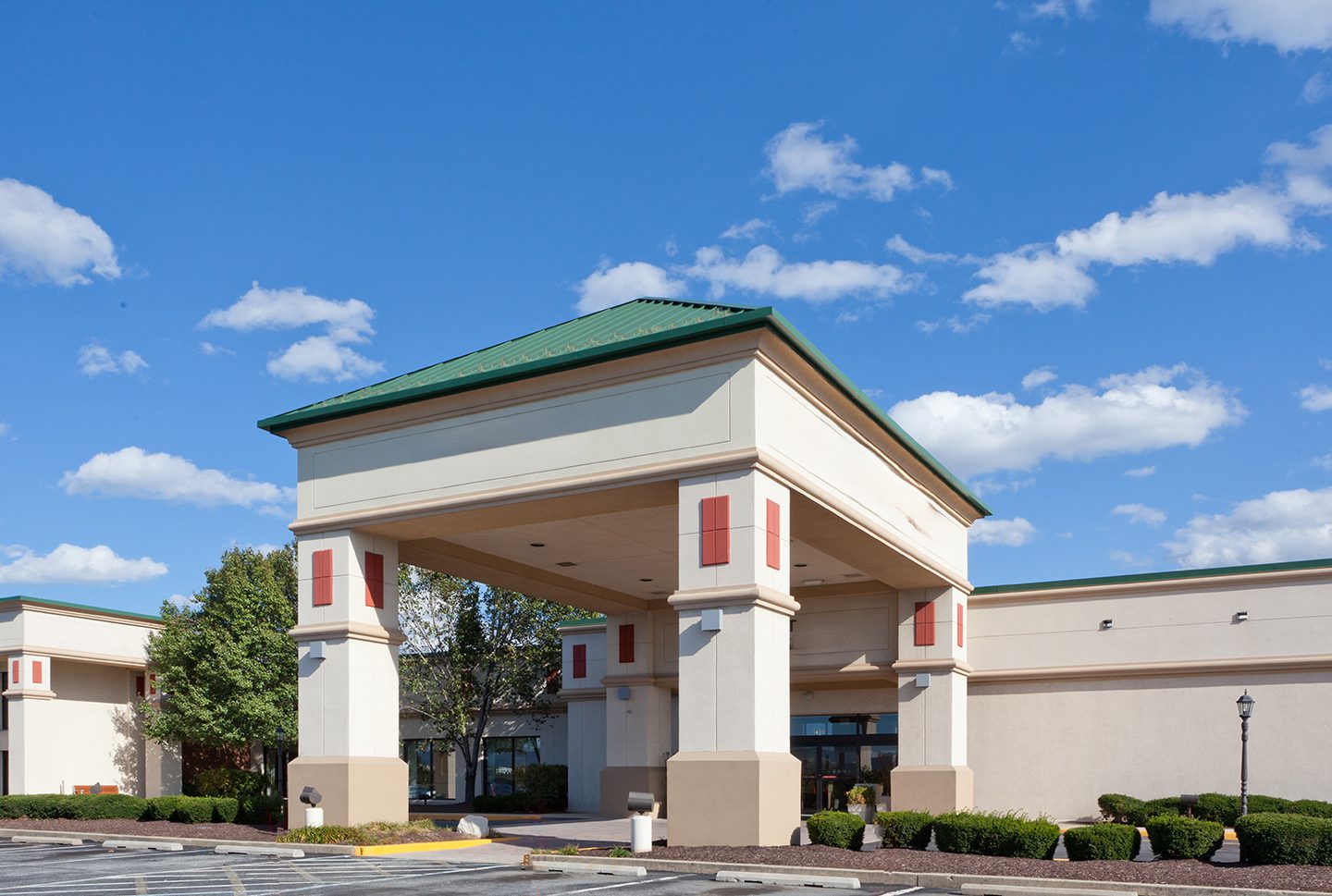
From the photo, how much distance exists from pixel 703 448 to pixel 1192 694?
16.8 metres

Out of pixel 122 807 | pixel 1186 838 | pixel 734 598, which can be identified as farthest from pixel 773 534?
pixel 122 807

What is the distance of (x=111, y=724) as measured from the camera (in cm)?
4472

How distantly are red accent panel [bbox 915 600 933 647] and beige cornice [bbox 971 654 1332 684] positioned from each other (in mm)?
2266

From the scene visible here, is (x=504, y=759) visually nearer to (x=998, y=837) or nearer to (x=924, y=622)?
(x=924, y=622)

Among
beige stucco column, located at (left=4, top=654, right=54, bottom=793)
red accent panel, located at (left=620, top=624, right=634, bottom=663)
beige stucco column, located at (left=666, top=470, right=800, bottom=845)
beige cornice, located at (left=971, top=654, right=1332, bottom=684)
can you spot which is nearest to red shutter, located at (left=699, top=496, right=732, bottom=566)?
beige stucco column, located at (left=666, top=470, right=800, bottom=845)

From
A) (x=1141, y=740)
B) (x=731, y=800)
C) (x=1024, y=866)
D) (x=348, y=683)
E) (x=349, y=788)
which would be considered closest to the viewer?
(x=1024, y=866)

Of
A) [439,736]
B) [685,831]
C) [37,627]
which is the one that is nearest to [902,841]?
[685,831]

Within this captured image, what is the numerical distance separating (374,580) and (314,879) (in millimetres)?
8661

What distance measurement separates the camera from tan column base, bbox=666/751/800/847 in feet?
66.1

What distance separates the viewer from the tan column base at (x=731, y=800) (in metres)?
20.1

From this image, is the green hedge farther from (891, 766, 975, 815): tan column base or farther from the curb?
(891, 766, 975, 815): tan column base

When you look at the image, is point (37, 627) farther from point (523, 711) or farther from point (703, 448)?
point (703, 448)

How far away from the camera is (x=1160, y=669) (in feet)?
102

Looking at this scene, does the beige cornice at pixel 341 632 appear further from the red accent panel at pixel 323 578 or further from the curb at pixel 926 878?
the curb at pixel 926 878
